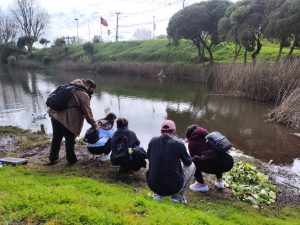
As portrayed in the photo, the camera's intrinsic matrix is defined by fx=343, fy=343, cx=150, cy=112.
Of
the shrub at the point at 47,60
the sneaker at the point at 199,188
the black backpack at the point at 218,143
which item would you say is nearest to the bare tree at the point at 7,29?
the shrub at the point at 47,60

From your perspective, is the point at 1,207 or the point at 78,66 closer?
the point at 1,207

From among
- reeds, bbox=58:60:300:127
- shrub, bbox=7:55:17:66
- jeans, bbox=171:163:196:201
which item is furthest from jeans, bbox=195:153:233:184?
shrub, bbox=7:55:17:66

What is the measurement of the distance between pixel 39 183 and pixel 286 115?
12.9 metres

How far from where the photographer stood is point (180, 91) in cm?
2867

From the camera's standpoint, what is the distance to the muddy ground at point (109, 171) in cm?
714

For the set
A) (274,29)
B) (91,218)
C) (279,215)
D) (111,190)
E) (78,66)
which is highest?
(274,29)

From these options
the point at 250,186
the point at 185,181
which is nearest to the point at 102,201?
the point at 185,181

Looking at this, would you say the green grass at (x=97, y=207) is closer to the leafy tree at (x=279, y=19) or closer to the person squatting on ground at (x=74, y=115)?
the person squatting on ground at (x=74, y=115)

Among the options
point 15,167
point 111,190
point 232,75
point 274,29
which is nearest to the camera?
point 111,190

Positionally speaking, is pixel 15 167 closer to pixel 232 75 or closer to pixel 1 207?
pixel 1 207

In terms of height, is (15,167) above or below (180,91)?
above

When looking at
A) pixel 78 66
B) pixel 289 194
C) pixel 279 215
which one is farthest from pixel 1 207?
pixel 78 66

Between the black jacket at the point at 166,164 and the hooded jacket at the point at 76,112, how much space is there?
2.29 metres

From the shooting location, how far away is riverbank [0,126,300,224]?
438 cm
